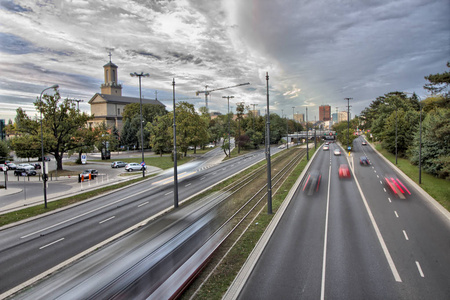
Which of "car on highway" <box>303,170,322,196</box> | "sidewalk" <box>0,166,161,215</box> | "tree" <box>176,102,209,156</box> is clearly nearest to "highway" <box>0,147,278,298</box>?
"sidewalk" <box>0,166,161,215</box>

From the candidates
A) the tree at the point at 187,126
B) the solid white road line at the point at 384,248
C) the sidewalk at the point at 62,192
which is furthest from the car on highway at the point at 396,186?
the tree at the point at 187,126

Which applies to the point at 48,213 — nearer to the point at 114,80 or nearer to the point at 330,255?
the point at 330,255

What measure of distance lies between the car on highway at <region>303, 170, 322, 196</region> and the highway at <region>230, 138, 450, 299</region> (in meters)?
4.42

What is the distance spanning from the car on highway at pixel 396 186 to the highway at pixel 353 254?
286 cm

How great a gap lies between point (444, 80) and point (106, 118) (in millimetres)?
105169

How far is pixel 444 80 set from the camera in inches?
934

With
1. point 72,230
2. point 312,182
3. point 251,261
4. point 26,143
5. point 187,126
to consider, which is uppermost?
point 187,126

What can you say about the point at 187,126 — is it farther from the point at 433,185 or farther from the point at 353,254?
the point at 353,254

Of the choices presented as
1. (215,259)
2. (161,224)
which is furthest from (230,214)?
(215,259)

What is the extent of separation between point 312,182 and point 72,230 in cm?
2493

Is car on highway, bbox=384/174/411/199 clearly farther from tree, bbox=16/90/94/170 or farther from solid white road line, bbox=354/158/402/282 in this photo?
tree, bbox=16/90/94/170

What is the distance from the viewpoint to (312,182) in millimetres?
30781

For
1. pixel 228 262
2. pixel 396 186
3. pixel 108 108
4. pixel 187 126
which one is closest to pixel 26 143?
pixel 187 126

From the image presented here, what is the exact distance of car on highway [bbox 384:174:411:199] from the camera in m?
25.5
